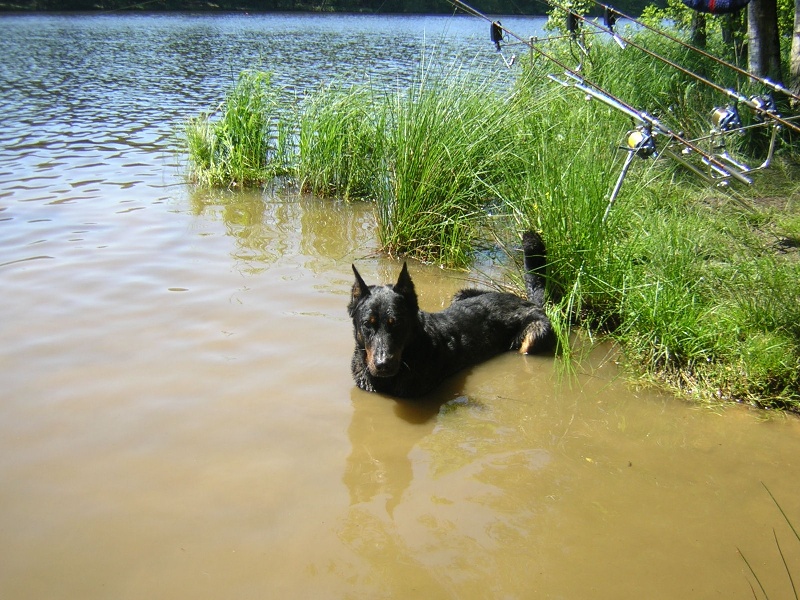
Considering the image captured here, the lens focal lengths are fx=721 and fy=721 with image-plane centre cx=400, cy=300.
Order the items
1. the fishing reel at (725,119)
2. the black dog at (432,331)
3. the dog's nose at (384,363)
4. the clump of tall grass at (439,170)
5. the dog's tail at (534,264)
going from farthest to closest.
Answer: the clump of tall grass at (439,170) → the fishing reel at (725,119) → the dog's tail at (534,264) → the black dog at (432,331) → the dog's nose at (384,363)

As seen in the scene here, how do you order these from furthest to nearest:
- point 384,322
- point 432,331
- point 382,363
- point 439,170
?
point 439,170 → point 432,331 → point 384,322 → point 382,363

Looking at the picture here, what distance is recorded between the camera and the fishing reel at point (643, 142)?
5.64 metres

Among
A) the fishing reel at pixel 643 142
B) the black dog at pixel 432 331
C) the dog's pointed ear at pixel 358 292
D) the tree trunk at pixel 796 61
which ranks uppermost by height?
the tree trunk at pixel 796 61

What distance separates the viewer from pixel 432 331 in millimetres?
5211

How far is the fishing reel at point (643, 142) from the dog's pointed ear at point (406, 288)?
218 cm

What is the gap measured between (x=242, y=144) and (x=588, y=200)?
17.4ft

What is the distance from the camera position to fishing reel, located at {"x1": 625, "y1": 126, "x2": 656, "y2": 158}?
564cm

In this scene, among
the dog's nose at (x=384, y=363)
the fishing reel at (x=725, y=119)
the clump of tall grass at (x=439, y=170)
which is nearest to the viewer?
the dog's nose at (x=384, y=363)

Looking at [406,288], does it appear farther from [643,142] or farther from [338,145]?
[338,145]

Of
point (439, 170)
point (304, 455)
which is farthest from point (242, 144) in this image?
point (304, 455)

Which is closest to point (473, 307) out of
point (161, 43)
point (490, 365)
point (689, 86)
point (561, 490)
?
point (490, 365)

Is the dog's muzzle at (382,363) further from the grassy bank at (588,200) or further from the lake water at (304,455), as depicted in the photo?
the grassy bank at (588,200)

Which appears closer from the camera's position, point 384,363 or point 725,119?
point 384,363

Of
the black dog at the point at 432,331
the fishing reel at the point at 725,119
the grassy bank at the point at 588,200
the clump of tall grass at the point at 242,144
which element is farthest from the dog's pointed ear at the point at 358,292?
the clump of tall grass at the point at 242,144
